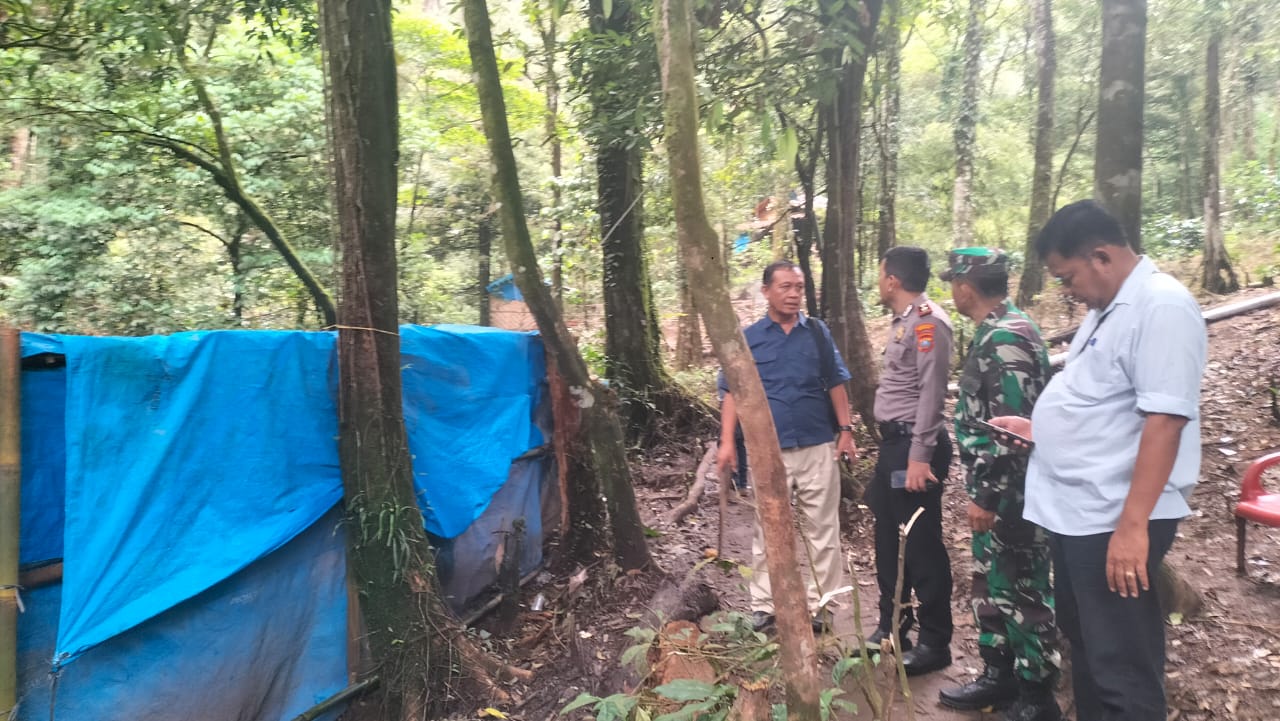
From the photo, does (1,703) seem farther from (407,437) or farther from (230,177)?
(230,177)

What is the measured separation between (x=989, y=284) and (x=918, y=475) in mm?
857

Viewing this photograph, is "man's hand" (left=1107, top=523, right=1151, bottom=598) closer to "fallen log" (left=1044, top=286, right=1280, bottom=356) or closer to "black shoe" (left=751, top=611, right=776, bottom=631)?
"black shoe" (left=751, top=611, right=776, bottom=631)

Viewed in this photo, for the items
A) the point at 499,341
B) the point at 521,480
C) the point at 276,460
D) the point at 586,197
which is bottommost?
the point at 521,480

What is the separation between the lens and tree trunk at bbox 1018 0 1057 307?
11.3 m

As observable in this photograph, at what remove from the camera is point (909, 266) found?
10.8ft

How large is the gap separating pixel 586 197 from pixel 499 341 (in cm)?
398

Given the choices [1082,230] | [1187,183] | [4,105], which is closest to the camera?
[1082,230]

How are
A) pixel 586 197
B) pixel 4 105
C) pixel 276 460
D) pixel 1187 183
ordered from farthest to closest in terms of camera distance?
1. pixel 1187 183
2. pixel 586 197
3. pixel 4 105
4. pixel 276 460

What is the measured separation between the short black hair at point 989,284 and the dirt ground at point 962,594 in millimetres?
1309

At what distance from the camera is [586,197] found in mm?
8172

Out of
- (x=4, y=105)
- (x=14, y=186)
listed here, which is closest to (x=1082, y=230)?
(x=4, y=105)

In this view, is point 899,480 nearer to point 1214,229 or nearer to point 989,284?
point 989,284

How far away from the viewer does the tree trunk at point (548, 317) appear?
396cm

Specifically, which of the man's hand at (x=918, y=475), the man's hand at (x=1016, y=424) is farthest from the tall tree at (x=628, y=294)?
the man's hand at (x=1016, y=424)
